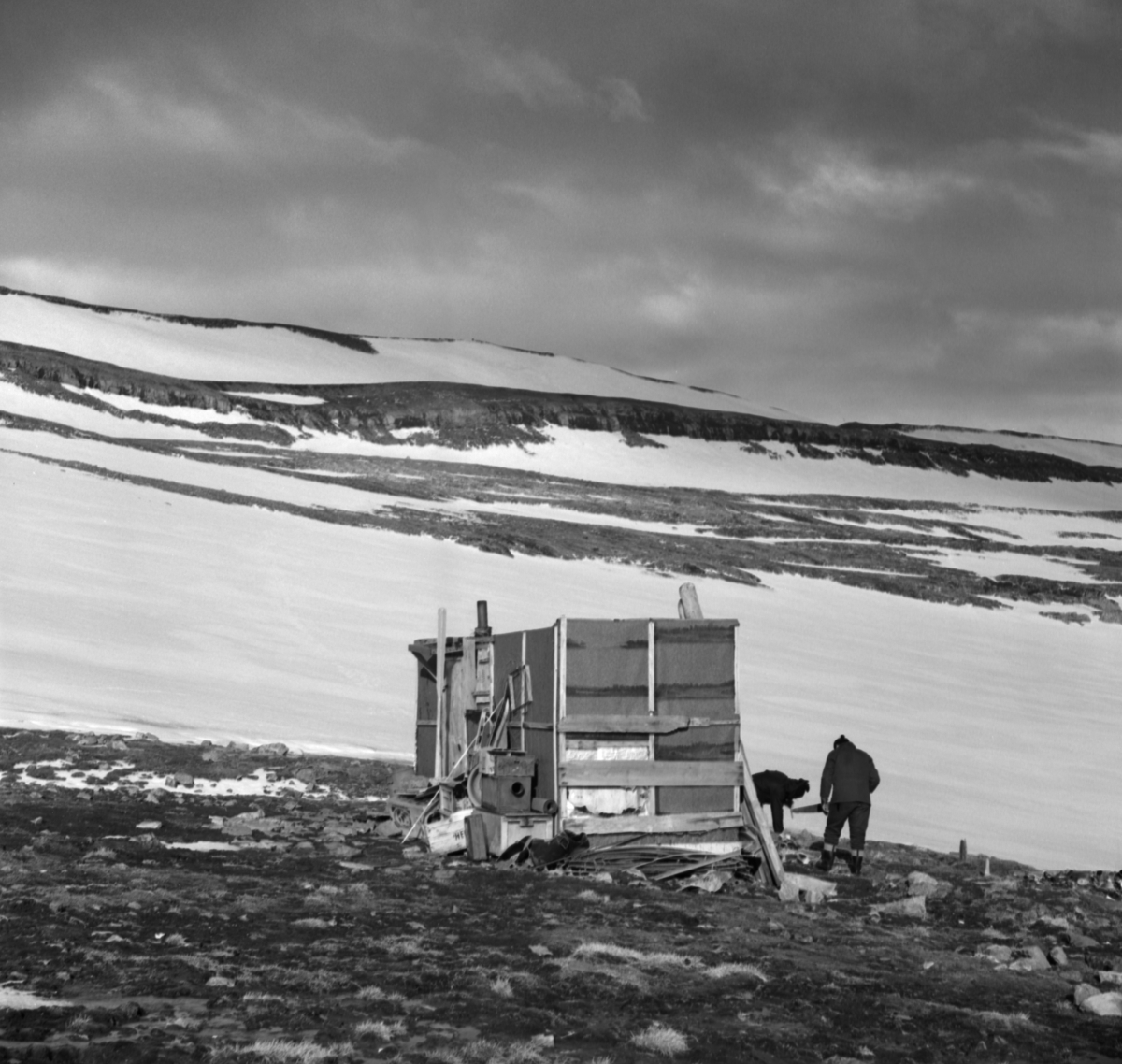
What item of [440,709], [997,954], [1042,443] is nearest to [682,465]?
[1042,443]

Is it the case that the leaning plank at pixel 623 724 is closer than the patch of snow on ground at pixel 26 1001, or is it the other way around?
the patch of snow on ground at pixel 26 1001

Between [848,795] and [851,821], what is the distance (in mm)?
324

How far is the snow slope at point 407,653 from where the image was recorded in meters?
22.1

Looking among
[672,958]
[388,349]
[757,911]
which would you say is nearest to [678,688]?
[757,911]

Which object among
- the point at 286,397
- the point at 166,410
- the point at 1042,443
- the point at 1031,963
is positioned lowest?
the point at 1031,963

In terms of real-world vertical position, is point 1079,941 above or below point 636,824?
below

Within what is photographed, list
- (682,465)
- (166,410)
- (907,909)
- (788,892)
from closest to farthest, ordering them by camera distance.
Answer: (907,909), (788,892), (166,410), (682,465)

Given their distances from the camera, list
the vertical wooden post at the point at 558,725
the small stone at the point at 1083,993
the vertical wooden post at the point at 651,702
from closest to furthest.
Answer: the small stone at the point at 1083,993 → the vertical wooden post at the point at 558,725 → the vertical wooden post at the point at 651,702

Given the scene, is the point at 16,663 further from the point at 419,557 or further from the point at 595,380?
the point at 595,380

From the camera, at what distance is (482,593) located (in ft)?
125

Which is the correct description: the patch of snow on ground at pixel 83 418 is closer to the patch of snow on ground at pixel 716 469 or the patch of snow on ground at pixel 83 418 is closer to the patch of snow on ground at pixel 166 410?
the patch of snow on ground at pixel 166 410

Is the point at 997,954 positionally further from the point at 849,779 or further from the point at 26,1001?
the point at 26,1001

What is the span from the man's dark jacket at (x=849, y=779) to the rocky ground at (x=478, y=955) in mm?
807

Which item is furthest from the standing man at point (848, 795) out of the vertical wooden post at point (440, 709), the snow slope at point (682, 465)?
the snow slope at point (682, 465)
